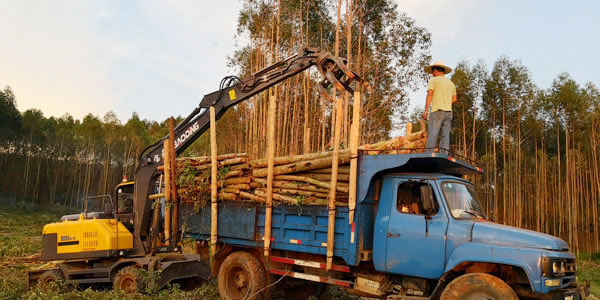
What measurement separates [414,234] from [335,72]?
12.2 ft

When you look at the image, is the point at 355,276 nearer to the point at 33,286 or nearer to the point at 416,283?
the point at 416,283

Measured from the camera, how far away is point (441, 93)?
8.18m

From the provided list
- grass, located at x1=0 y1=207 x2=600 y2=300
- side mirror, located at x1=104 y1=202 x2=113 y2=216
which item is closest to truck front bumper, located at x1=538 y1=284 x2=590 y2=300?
grass, located at x1=0 y1=207 x2=600 y2=300

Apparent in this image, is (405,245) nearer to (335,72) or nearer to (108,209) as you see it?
(335,72)

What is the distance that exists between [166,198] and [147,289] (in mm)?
1984

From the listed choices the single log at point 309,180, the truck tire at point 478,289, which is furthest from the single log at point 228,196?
the truck tire at point 478,289

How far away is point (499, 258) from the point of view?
6090 mm

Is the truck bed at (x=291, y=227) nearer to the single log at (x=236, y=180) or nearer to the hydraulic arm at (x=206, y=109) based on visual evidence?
the single log at (x=236, y=180)

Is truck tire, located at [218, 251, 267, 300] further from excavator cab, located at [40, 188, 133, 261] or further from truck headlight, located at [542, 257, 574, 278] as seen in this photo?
truck headlight, located at [542, 257, 574, 278]

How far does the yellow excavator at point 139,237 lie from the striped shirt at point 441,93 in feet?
7.32

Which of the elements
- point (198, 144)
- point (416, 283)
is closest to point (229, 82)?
point (416, 283)

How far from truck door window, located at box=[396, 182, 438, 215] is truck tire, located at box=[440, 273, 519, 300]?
4.06ft

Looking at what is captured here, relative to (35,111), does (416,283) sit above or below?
below

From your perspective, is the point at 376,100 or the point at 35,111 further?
the point at 35,111
